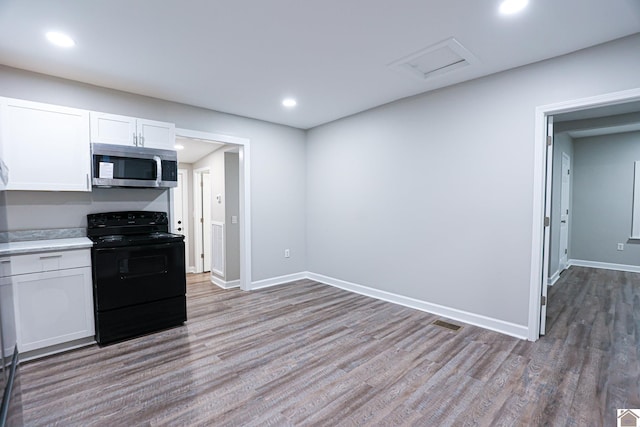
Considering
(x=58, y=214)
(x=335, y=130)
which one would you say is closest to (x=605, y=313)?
(x=335, y=130)

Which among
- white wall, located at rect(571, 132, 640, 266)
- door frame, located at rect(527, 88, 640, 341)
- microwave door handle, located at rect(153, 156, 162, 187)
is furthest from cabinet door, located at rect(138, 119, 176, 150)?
white wall, located at rect(571, 132, 640, 266)

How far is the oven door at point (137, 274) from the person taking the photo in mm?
2732

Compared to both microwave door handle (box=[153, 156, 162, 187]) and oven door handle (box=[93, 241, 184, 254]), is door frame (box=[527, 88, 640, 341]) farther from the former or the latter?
microwave door handle (box=[153, 156, 162, 187])

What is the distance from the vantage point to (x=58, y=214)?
118 inches

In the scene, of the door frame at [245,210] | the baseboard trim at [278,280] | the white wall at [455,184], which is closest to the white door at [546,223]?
the white wall at [455,184]

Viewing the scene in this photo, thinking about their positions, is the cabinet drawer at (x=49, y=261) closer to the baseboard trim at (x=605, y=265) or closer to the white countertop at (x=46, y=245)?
the white countertop at (x=46, y=245)

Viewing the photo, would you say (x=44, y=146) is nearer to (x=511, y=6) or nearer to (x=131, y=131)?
(x=131, y=131)

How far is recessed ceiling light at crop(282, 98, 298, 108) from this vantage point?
12.1 ft

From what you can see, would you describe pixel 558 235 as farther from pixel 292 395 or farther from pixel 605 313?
pixel 292 395

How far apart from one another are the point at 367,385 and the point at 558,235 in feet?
16.0

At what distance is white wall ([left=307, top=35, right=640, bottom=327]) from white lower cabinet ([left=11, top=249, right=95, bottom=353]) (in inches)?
125

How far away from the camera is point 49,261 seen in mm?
2537

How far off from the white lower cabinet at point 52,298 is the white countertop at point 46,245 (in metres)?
0.04

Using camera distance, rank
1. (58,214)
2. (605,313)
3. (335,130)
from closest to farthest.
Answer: (58,214)
(605,313)
(335,130)
